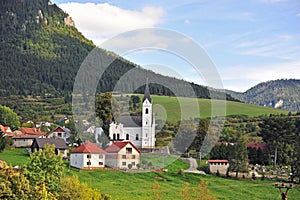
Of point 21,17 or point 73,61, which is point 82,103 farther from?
point 21,17

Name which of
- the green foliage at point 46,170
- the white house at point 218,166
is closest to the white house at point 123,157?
the white house at point 218,166

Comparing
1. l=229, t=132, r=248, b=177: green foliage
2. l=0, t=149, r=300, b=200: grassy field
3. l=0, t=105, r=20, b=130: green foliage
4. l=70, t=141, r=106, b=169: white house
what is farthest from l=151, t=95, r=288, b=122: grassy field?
l=0, t=149, r=300, b=200: grassy field

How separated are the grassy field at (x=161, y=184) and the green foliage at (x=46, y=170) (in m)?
5.18

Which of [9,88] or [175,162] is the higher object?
[9,88]

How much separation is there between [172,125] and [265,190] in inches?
1403

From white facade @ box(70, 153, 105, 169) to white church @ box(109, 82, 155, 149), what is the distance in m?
14.0

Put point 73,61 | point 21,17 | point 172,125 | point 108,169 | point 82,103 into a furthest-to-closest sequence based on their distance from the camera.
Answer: point 21,17, point 73,61, point 82,103, point 172,125, point 108,169

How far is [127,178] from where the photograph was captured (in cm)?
4853

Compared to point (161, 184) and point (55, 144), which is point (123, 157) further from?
point (161, 184)

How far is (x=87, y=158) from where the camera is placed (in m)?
52.0

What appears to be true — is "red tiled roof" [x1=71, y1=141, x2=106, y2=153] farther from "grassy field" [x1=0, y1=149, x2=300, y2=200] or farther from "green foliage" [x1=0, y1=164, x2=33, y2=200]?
"green foliage" [x1=0, y1=164, x2=33, y2=200]

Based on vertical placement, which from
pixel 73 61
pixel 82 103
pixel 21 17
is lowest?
pixel 82 103

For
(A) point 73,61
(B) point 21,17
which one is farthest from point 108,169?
(B) point 21,17

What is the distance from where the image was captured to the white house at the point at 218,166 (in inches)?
2247
